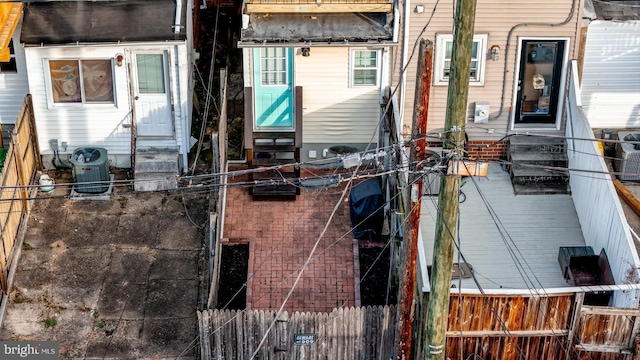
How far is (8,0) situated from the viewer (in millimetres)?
21109

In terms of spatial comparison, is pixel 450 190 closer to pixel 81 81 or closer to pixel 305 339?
pixel 305 339

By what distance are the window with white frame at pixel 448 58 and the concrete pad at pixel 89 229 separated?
24.6 feet

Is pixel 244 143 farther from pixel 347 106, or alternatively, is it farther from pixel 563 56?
pixel 563 56

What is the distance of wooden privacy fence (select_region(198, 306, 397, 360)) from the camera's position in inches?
725

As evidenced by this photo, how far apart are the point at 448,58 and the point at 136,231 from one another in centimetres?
748

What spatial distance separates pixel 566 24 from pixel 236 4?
926cm

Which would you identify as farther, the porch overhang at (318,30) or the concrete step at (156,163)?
the concrete step at (156,163)

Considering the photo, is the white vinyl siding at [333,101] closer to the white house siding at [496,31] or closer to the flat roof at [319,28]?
the flat roof at [319,28]

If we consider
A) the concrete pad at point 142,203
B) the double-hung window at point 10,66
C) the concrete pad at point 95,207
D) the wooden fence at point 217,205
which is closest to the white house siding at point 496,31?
the wooden fence at point 217,205

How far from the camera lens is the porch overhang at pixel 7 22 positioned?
21266 millimetres

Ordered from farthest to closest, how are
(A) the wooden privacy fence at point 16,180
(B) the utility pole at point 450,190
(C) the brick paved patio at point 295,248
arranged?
(A) the wooden privacy fence at point 16,180
(C) the brick paved patio at point 295,248
(B) the utility pole at point 450,190

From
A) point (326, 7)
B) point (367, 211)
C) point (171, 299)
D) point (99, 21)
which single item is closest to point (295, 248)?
point (367, 211)

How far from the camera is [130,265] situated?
2136 cm

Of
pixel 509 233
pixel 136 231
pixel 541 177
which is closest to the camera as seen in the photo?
pixel 509 233
